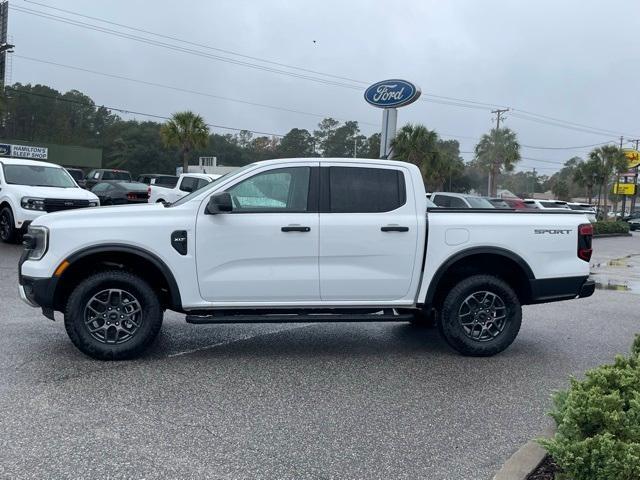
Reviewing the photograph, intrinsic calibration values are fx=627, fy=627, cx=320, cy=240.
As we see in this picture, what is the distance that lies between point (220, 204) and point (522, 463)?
3323mm

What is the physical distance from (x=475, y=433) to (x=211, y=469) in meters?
1.90

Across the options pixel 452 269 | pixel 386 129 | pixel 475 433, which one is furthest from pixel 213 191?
pixel 386 129

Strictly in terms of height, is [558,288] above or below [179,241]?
below

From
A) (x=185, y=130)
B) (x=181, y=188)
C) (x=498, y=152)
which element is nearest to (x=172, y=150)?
(x=185, y=130)

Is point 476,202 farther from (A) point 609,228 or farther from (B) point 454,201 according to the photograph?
(A) point 609,228

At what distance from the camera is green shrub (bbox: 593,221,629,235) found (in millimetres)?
32925

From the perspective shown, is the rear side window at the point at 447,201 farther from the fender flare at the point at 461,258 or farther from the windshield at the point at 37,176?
the fender flare at the point at 461,258

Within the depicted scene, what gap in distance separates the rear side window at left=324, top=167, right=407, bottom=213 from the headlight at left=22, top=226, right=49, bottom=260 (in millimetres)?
2634

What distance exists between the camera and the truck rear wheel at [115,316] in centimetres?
571

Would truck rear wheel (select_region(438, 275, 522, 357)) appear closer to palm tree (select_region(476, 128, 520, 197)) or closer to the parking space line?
the parking space line

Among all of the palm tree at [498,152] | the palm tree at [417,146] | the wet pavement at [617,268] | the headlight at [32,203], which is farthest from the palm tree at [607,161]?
the headlight at [32,203]

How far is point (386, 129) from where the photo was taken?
21531mm

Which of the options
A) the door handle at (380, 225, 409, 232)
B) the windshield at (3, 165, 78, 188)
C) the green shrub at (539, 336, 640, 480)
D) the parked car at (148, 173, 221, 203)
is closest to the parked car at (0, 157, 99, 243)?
the windshield at (3, 165, 78, 188)

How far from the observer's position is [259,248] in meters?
5.84
